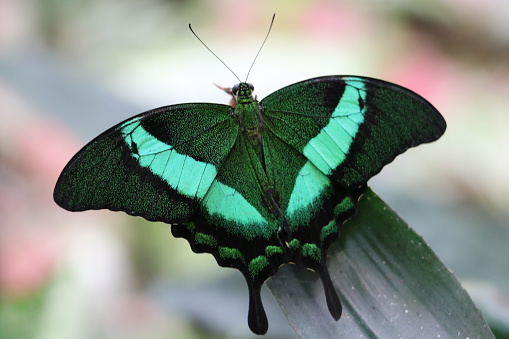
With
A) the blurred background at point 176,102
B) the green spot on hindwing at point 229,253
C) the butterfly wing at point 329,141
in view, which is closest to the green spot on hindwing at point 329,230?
the butterfly wing at point 329,141

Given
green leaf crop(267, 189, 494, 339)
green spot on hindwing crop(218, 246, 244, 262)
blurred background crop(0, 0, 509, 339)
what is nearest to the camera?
green leaf crop(267, 189, 494, 339)

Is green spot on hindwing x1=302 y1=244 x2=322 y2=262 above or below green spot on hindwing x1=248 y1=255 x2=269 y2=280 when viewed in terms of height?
above

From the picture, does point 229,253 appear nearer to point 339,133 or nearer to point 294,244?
point 294,244

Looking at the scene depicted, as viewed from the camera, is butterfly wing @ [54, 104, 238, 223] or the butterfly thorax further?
the butterfly thorax

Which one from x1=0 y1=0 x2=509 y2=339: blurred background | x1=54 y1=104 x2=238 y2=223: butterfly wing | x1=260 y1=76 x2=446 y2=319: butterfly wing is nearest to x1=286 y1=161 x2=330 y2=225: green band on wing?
x1=260 y1=76 x2=446 y2=319: butterfly wing

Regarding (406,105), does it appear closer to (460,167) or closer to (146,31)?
(460,167)

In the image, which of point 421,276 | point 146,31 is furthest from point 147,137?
point 146,31

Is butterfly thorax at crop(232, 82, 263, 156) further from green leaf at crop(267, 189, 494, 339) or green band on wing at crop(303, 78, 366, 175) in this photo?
green leaf at crop(267, 189, 494, 339)

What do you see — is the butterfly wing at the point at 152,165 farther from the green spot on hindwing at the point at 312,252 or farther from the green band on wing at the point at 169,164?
the green spot on hindwing at the point at 312,252
